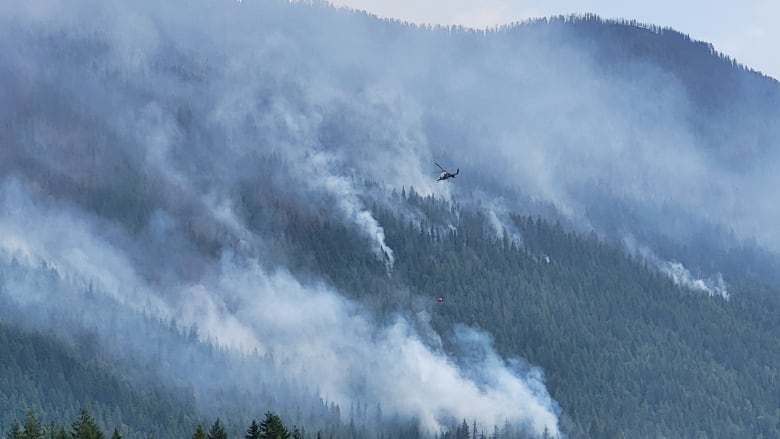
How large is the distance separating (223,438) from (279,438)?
6.47m

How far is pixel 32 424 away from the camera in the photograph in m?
125

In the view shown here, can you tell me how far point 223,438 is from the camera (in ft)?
388

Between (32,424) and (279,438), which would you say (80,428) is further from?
(279,438)

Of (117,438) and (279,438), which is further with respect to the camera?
(117,438)

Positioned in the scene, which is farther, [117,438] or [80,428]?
[80,428]

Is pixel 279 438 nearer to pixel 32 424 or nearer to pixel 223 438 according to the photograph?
pixel 223 438

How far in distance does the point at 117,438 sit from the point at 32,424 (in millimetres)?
8218

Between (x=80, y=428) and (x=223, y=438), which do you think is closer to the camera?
(x=223, y=438)

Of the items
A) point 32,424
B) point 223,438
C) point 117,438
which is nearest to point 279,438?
point 223,438

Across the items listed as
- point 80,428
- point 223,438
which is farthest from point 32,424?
point 223,438

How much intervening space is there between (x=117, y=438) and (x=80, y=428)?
9630mm

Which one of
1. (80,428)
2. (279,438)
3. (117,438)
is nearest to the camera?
(279,438)

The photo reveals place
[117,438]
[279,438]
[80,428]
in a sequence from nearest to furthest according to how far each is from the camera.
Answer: [279,438], [117,438], [80,428]

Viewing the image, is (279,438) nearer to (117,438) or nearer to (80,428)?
(117,438)
